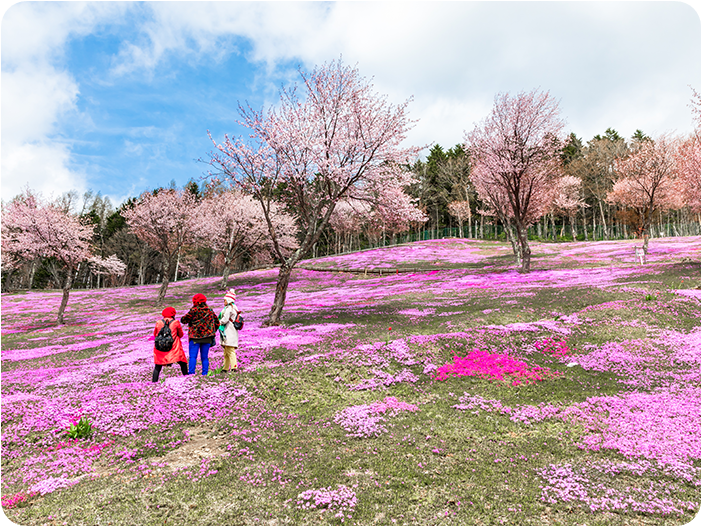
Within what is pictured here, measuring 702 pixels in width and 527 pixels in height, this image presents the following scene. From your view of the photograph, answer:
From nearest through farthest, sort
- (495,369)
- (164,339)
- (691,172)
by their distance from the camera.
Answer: (164,339) → (495,369) → (691,172)

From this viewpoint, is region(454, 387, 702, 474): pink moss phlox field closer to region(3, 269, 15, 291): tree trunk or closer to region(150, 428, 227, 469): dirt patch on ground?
region(150, 428, 227, 469): dirt patch on ground

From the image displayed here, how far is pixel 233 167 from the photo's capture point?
61.7ft

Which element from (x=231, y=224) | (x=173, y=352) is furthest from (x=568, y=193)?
(x=173, y=352)

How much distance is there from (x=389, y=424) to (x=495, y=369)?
469 cm

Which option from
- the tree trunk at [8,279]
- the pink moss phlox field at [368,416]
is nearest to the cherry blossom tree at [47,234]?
the pink moss phlox field at [368,416]

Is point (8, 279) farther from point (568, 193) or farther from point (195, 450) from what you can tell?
point (568, 193)

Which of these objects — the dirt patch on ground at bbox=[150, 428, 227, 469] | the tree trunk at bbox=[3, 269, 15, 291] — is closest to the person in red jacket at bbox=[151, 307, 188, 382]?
the dirt patch on ground at bbox=[150, 428, 227, 469]

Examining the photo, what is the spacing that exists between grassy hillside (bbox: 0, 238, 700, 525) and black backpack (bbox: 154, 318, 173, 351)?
1.09 meters

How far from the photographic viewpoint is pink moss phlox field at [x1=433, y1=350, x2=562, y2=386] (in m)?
10.5

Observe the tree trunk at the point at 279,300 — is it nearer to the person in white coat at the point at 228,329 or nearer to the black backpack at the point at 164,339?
the person in white coat at the point at 228,329

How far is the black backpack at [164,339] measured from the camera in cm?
1006

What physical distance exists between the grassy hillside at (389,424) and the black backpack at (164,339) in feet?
3.56

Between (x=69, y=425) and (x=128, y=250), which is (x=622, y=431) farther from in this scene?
(x=128, y=250)

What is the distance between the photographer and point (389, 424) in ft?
26.5
